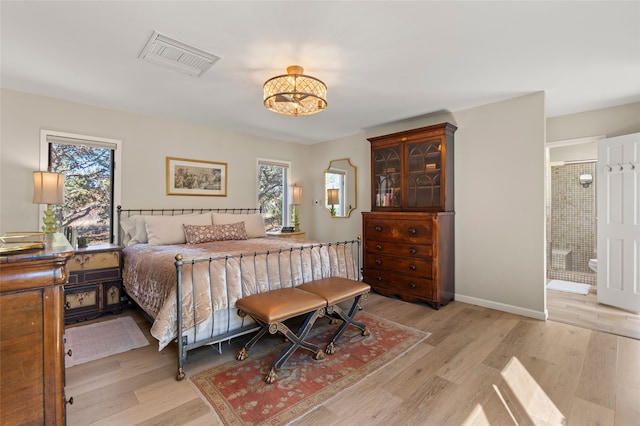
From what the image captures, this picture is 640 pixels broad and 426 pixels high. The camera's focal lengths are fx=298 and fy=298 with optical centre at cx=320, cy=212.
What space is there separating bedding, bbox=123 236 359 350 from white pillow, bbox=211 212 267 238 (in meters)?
1.06

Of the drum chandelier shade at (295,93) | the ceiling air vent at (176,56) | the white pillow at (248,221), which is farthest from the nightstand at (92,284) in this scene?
the drum chandelier shade at (295,93)

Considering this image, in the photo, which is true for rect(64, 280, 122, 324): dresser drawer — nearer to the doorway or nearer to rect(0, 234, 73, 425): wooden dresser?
rect(0, 234, 73, 425): wooden dresser

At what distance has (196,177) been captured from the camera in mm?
4547

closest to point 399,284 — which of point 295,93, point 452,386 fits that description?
point 452,386

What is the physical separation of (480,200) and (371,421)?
2983mm

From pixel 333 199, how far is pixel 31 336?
474 centimetres

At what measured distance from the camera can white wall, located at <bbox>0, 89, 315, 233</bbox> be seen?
321cm

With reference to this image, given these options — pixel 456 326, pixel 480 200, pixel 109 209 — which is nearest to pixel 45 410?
pixel 456 326

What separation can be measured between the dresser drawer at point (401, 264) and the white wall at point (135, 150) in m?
2.13

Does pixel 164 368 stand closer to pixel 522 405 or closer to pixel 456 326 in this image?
pixel 522 405

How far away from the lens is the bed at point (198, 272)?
216cm

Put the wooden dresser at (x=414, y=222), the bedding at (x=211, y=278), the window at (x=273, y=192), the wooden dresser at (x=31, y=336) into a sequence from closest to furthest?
the wooden dresser at (x=31, y=336) → the bedding at (x=211, y=278) → the wooden dresser at (x=414, y=222) → the window at (x=273, y=192)

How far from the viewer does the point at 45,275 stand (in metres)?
0.95

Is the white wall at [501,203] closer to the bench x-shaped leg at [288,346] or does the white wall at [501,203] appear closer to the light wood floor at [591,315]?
the light wood floor at [591,315]
